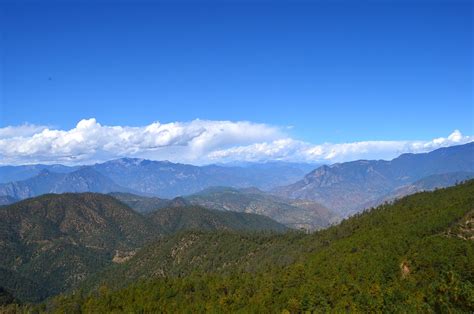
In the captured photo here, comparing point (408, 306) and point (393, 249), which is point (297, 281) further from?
point (408, 306)

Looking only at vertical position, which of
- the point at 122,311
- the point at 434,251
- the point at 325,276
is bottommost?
the point at 122,311

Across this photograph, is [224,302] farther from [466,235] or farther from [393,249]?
[466,235]

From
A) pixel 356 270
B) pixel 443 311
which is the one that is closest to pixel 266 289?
pixel 356 270

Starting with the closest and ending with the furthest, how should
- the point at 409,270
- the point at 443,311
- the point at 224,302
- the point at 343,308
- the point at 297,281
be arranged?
the point at 443,311
the point at 343,308
the point at 409,270
the point at 224,302
the point at 297,281

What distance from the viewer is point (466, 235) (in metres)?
190

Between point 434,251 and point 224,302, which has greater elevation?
point 434,251

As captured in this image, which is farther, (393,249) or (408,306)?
(393,249)

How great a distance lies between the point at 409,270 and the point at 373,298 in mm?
33850

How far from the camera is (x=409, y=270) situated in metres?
174

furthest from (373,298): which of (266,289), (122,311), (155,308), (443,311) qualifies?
(122,311)

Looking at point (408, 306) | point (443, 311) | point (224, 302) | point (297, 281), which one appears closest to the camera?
point (443, 311)

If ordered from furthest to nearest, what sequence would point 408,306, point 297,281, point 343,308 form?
point 297,281
point 343,308
point 408,306

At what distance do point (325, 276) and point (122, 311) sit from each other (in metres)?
90.0

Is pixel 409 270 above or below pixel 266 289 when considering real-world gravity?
above
